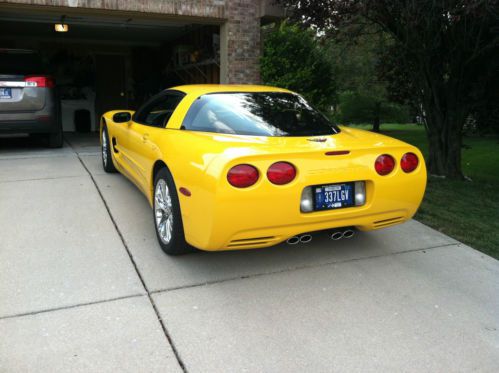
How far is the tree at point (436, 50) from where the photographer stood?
614 centimetres

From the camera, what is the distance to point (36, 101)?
7.68 m

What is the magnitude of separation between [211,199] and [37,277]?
1491 mm

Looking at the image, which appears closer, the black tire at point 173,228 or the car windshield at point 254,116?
the black tire at point 173,228

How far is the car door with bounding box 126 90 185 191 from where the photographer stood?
411 cm

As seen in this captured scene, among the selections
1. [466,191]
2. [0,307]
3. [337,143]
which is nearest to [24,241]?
[0,307]

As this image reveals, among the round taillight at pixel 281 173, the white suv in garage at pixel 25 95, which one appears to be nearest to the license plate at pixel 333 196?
the round taillight at pixel 281 173

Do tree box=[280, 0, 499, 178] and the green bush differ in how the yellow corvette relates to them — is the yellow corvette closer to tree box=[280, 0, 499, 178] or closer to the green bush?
tree box=[280, 0, 499, 178]

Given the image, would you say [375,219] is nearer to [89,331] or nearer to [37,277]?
[89,331]

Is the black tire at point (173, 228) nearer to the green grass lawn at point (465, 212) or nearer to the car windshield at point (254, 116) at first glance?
the car windshield at point (254, 116)

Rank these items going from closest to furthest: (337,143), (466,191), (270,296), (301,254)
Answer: (270,296) → (337,143) → (301,254) → (466,191)

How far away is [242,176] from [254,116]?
3.45ft

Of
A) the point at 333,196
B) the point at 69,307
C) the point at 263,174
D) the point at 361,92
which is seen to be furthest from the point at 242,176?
the point at 361,92

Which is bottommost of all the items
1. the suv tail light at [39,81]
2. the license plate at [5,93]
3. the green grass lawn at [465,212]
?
the green grass lawn at [465,212]

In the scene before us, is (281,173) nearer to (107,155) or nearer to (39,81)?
(107,155)
